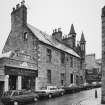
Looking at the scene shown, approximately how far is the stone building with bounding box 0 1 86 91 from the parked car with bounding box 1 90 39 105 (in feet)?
11.5

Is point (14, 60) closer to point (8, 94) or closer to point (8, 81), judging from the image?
point (8, 81)

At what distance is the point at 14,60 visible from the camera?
20031 millimetres

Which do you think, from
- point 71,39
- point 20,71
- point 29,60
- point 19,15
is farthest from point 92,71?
point 20,71

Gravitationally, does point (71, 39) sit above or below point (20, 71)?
above

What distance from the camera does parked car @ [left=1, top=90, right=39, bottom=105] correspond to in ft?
47.0

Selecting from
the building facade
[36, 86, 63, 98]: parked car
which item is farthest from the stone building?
the building facade

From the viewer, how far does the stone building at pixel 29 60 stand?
65.2 ft

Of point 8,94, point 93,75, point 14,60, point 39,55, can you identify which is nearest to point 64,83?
point 39,55

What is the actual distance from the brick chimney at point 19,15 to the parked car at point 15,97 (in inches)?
516

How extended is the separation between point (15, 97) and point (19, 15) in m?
15.1

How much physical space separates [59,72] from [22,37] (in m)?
9.05

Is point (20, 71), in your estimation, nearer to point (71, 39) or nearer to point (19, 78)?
point (19, 78)

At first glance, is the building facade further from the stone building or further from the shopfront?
the shopfront

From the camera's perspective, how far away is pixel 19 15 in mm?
25922
